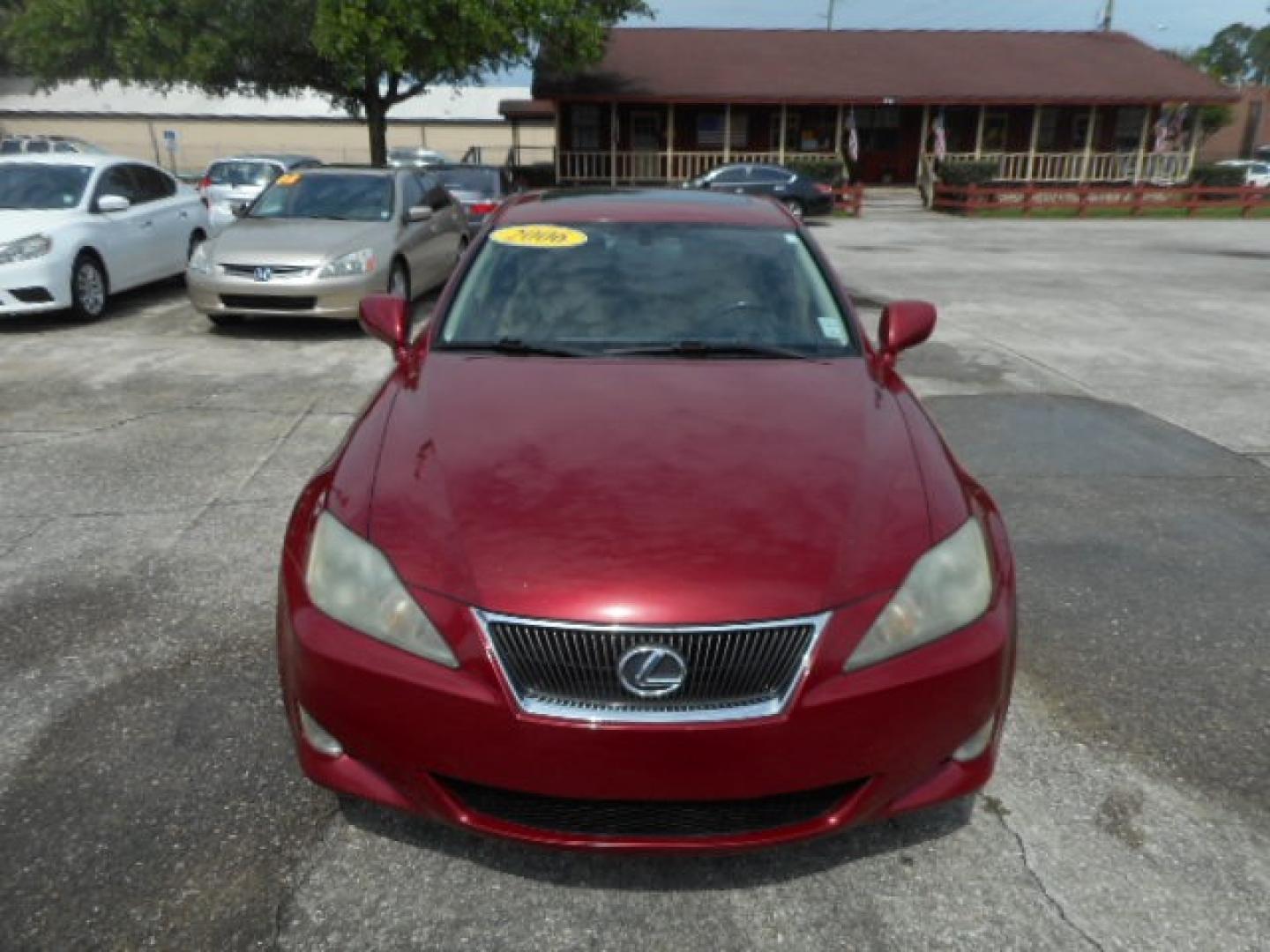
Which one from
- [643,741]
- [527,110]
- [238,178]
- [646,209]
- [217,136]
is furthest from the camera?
[217,136]

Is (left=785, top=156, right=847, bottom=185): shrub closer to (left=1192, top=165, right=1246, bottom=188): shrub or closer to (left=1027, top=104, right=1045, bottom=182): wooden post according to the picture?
Result: (left=1027, top=104, right=1045, bottom=182): wooden post

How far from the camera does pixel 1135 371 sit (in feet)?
26.9

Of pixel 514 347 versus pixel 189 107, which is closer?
pixel 514 347

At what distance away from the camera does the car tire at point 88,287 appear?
29.3 feet

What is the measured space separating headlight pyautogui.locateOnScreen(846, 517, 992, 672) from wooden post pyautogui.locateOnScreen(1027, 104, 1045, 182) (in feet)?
110

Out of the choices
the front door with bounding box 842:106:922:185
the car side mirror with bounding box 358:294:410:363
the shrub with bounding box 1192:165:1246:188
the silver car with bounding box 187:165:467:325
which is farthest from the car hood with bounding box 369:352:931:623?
the shrub with bounding box 1192:165:1246:188

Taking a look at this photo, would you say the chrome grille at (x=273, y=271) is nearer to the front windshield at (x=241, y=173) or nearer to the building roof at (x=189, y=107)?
the front windshield at (x=241, y=173)

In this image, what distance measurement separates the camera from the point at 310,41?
75.0ft

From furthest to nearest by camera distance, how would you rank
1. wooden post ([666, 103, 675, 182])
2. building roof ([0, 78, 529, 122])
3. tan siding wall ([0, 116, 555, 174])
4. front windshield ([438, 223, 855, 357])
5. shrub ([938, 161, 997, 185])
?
1. building roof ([0, 78, 529, 122])
2. tan siding wall ([0, 116, 555, 174])
3. wooden post ([666, 103, 675, 182])
4. shrub ([938, 161, 997, 185])
5. front windshield ([438, 223, 855, 357])

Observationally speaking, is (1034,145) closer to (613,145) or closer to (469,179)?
(613,145)

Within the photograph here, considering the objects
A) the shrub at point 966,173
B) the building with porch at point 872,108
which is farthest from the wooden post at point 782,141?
the shrub at point 966,173

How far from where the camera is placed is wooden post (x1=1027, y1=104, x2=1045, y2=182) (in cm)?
3272

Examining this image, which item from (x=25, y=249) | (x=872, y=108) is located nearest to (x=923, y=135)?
(x=872, y=108)

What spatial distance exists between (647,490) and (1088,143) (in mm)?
37203
